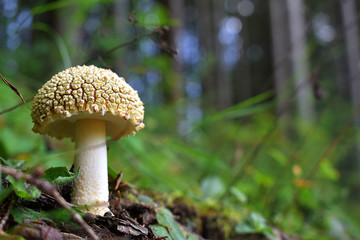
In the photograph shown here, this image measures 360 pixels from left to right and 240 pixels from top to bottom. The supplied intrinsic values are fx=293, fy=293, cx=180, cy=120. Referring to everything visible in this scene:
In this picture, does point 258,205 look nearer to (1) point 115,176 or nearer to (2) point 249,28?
(1) point 115,176

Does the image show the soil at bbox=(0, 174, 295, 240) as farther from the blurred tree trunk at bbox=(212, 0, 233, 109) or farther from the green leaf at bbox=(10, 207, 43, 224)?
the blurred tree trunk at bbox=(212, 0, 233, 109)

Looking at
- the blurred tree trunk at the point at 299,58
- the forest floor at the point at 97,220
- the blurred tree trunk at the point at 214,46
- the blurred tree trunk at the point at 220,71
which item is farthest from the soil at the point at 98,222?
the blurred tree trunk at the point at 214,46

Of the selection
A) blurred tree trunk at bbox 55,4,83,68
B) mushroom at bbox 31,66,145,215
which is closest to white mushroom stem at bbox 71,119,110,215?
mushroom at bbox 31,66,145,215

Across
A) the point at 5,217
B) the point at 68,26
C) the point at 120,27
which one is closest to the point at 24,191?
the point at 5,217

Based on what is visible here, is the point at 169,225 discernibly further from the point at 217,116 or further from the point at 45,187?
the point at 217,116

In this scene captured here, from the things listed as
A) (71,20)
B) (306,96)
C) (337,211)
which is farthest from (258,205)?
(306,96)

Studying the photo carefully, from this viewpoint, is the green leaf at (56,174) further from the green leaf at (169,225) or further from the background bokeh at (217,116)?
the green leaf at (169,225)
